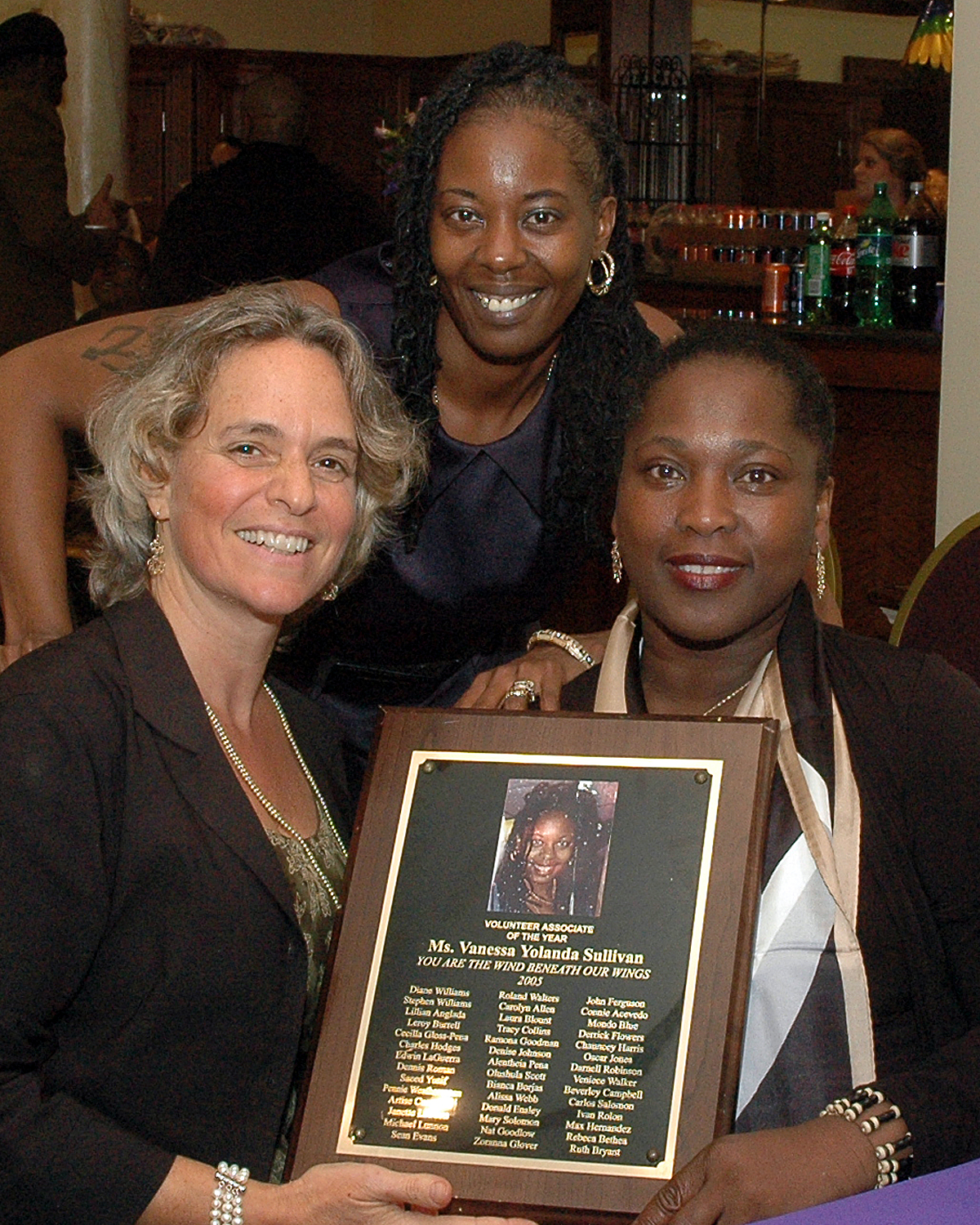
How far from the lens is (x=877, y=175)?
271 inches

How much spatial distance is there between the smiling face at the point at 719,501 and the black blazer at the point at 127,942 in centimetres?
57

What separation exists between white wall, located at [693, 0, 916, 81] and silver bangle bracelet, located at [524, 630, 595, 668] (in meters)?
10.3

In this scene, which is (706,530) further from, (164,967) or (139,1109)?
(139,1109)

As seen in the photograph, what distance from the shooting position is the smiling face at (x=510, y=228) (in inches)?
90.6

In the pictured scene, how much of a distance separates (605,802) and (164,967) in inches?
19.7

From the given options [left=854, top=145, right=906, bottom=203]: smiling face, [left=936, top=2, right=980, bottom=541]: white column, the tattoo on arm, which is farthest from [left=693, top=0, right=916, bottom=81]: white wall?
the tattoo on arm

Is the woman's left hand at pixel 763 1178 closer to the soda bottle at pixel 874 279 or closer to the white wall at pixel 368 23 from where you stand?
the soda bottle at pixel 874 279

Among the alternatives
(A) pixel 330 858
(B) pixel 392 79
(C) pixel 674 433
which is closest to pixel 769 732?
(C) pixel 674 433

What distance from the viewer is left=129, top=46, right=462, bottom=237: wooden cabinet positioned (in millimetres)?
11250

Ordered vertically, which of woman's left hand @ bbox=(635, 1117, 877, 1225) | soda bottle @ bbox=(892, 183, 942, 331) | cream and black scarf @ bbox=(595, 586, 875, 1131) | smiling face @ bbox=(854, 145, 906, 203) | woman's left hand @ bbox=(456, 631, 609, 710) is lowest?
woman's left hand @ bbox=(635, 1117, 877, 1225)

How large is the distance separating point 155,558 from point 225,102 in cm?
1019

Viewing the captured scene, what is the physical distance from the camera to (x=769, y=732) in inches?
64.1

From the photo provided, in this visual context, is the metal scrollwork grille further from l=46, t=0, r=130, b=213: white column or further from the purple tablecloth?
the purple tablecloth

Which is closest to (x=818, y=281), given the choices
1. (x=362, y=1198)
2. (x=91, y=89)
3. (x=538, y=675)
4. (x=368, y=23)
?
(x=538, y=675)
